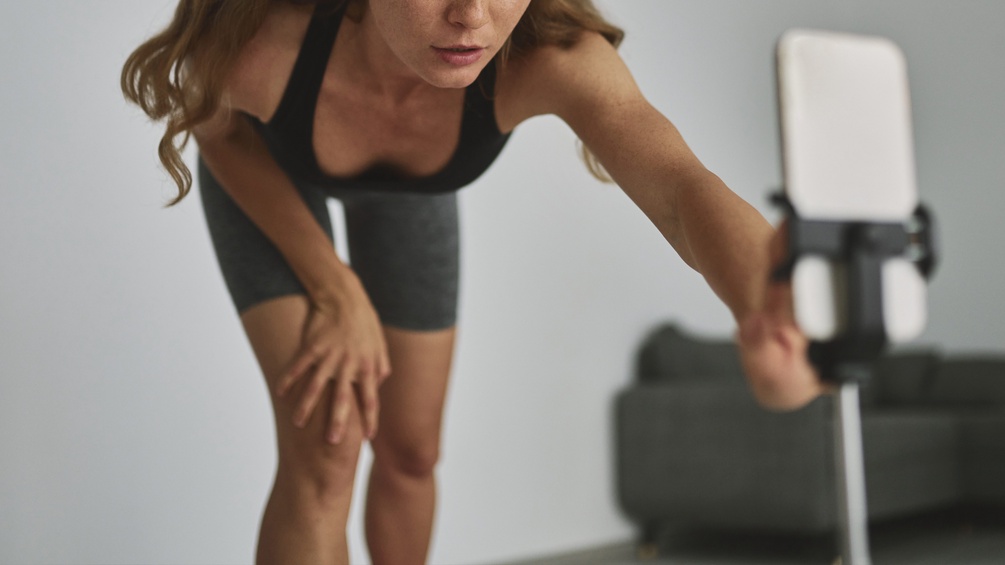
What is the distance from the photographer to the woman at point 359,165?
0.90 m

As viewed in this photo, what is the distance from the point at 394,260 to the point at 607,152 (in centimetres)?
70

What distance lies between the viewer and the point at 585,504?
3.30m

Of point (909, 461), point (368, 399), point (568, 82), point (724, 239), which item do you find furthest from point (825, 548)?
point (724, 239)

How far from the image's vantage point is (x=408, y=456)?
1509 millimetres

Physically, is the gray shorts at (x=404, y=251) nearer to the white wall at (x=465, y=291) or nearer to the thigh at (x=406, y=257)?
the thigh at (x=406, y=257)

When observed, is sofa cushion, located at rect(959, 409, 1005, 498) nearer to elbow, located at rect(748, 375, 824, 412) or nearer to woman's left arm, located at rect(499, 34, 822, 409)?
woman's left arm, located at rect(499, 34, 822, 409)

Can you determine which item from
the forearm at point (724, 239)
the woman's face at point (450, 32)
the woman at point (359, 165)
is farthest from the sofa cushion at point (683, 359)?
the forearm at point (724, 239)

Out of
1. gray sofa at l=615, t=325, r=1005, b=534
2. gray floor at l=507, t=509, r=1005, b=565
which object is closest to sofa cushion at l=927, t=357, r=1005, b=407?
gray sofa at l=615, t=325, r=1005, b=534

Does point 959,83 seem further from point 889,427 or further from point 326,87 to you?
point 326,87

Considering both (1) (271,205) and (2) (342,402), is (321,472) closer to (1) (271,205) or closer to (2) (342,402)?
(2) (342,402)

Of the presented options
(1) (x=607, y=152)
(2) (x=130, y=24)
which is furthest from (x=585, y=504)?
(1) (x=607, y=152)

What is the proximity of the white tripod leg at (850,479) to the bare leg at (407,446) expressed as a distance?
109 cm

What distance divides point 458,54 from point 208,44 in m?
0.34

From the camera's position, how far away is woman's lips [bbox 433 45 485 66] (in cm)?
84
